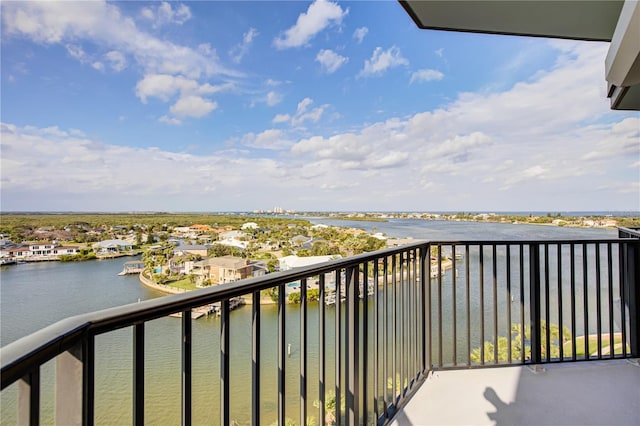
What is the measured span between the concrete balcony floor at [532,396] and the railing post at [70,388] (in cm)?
188

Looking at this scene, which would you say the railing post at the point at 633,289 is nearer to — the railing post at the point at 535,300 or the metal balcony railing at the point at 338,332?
the metal balcony railing at the point at 338,332

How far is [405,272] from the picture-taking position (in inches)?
91.9

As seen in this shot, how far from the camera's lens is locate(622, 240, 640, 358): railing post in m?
2.70

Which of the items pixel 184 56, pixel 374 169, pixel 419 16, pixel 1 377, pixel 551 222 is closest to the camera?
pixel 1 377

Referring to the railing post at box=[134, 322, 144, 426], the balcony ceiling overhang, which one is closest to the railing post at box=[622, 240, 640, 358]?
the balcony ceiling overhang

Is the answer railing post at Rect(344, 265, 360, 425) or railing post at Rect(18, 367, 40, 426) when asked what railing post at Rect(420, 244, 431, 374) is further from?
railing post at Rect(18, 367, 40, 426)

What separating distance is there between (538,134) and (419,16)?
15681mm

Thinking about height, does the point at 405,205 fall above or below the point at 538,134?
below

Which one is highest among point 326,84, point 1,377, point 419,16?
point 326,84

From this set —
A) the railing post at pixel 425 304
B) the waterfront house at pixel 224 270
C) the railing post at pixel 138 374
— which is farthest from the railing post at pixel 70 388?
the railing post at pixel 425 304

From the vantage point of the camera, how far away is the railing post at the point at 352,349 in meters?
1.65

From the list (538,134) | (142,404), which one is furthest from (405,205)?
(142,404)

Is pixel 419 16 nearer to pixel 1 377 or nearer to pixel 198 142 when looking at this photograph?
pixel 1 377

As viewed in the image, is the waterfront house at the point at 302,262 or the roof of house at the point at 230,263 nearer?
the waterfront house at the point at 302,262
